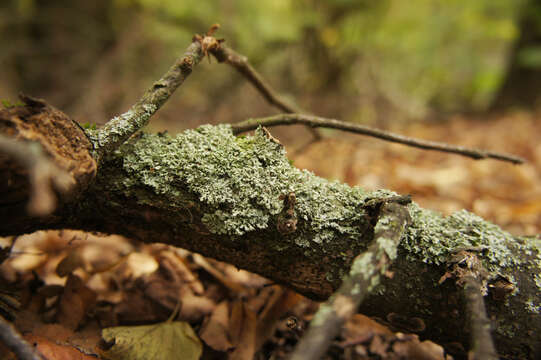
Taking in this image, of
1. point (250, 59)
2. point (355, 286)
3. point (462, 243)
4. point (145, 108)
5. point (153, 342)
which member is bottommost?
point (153, 342)

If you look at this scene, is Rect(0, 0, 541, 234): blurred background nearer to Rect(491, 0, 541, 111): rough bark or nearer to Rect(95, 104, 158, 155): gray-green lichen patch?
Rect(491, 0, 541, 111): rough bark

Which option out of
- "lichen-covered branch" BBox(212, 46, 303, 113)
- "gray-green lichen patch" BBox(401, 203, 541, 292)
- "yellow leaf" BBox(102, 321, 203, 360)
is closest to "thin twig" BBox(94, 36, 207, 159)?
"lichen-covered branch" BBox(212, 46, 303, 113)

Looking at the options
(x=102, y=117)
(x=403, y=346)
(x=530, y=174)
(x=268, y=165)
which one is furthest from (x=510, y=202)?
(x=102, y=117)

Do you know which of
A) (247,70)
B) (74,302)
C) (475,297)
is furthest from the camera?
(247,70)

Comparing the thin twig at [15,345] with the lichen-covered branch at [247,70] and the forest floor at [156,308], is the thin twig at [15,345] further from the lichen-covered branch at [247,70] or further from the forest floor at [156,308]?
the lichen-covered branch at [247,70]

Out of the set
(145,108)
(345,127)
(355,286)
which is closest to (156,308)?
(145,108)

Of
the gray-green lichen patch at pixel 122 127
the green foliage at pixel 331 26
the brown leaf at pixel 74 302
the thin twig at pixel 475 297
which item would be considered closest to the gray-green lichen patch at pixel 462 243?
the thin twig at pixel 475 297

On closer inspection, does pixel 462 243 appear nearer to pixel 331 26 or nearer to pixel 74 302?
pixel 74 302
